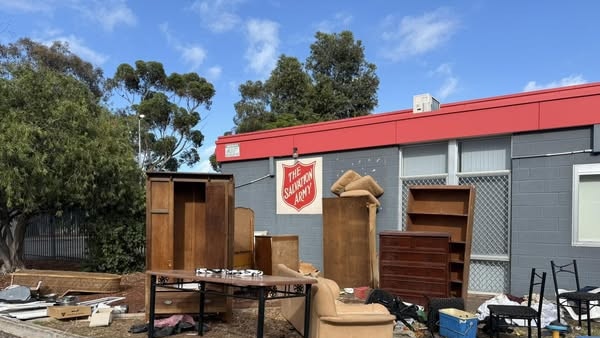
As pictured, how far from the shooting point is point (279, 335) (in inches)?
273

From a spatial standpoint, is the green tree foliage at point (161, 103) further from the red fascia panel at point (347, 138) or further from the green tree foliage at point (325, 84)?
the red fascia panel at point (347, 138)

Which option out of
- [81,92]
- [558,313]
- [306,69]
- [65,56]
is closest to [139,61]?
[65,56]

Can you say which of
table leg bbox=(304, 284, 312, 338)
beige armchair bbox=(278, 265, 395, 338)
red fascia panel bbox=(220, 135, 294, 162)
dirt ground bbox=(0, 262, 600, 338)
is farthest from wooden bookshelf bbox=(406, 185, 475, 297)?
red fascia panel bbox=(220, 135, 294, 162)

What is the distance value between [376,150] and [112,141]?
6.19 m

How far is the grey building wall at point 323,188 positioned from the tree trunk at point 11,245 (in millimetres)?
5378

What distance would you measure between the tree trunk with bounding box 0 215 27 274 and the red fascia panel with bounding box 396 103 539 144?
9403 mm

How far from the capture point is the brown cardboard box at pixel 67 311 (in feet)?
26.2

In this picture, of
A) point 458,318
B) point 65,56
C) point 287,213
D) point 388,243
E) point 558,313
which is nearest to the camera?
point 458,318

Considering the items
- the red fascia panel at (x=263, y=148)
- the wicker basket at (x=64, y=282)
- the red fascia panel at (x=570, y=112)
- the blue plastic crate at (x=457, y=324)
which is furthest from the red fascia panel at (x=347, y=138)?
the wicker basket at (x=64, y=282)

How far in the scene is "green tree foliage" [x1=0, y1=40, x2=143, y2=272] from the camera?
1063 centimetres

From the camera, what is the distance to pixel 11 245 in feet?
43.3

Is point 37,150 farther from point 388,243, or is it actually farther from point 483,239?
point 483,239

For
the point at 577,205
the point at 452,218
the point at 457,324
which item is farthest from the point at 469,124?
the point at 457,324

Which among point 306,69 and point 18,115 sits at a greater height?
point 306,69
